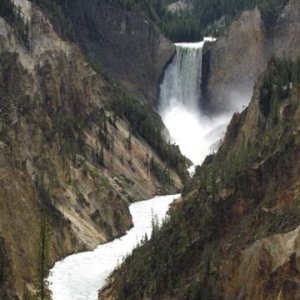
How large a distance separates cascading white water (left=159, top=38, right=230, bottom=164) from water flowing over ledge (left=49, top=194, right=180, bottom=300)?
5334cm

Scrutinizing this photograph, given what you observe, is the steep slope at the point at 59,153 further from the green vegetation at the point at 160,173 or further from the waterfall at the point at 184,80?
the waterfall at the point at 184,80

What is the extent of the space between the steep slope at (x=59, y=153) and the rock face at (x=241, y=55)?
20074 millimetres

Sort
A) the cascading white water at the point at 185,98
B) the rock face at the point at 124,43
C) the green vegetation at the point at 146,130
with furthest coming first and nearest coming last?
1. the rock face at the point at 124,43
2. the cascading white water at the point at 185,98
3. the green vegetation at the point at 146,130

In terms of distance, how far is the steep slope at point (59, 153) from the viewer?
5388 centimetres

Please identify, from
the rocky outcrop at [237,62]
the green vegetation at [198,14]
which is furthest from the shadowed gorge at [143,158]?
the green vegetation at [198,14]

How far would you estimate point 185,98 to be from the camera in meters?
127

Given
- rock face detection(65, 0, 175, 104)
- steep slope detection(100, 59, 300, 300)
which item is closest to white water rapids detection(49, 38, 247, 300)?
rock face detection(65, 0, 175, 104)

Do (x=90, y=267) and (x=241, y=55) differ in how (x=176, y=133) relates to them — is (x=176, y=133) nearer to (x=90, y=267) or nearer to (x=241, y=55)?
(x=241, y=55)

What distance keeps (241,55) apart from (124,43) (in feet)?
57.2

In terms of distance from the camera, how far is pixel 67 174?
67.4 meters

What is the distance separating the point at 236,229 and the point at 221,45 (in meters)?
87.8

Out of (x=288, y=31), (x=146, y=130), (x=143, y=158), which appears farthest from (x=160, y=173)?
(x=288, y=31)

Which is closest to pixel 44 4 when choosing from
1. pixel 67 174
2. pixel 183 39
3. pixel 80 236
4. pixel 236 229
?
pixel 183 39

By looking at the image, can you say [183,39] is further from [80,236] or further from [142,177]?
[80,236]
